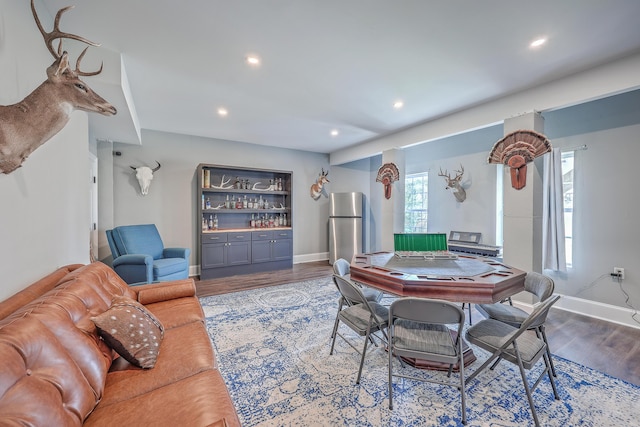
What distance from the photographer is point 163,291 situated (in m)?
2.53

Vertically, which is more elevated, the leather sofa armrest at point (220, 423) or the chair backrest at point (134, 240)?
the chair backrest at point (134, 240)

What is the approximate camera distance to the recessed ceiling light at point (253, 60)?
2586 millimetres

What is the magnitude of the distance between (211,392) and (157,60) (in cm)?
302

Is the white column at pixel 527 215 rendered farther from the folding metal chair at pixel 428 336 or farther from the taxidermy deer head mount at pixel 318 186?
the taxidermy deer head mount at pixel 318 186

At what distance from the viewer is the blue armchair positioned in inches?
139

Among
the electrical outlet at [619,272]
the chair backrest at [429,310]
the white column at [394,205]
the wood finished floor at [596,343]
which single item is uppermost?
the white column at [394,205]

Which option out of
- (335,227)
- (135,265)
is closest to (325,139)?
(335,227)

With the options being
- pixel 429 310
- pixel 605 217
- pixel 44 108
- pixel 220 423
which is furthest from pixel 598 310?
pixel 44 108

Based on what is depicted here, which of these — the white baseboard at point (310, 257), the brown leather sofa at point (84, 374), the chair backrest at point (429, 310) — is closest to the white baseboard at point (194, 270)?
the white baseboard at point (310, 257)

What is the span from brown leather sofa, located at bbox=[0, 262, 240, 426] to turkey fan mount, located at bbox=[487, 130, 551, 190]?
3.89 meters

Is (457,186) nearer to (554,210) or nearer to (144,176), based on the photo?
(554,210)

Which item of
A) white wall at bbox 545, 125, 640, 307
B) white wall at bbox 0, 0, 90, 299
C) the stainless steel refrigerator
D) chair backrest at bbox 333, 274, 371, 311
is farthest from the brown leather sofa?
the stainless steel refrigerator

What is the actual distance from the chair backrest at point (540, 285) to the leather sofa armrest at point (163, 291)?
3.14m

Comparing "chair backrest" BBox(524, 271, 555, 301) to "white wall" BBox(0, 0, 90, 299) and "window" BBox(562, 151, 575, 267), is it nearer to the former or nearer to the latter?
"window" BBox(562, 151, 575, 267)
